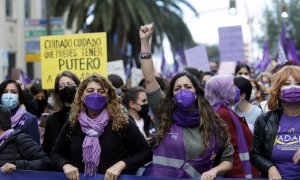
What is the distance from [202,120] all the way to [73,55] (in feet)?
12.7

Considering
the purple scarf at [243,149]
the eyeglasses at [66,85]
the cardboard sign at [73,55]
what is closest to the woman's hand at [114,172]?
the purple scarf at [243,149]

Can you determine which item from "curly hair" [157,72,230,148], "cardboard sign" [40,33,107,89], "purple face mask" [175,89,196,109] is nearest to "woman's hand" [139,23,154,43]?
"curly hair" [157,72,230,148]

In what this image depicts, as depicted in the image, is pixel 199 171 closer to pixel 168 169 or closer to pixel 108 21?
pixel 168 169

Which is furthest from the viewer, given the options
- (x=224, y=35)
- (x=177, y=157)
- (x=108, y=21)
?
(x=108, y=21)

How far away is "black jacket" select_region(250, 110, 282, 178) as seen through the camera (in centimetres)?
464

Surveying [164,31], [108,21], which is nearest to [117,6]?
[108,21]

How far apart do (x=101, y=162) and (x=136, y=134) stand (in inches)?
13.0

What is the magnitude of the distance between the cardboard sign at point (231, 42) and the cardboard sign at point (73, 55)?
4.19 m

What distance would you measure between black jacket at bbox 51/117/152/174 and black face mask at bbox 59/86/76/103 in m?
1.32

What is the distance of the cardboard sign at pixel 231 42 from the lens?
11.9 m

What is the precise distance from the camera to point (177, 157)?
191 inches

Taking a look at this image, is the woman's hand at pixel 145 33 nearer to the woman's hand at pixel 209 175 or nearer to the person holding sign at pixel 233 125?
the person holding sign at pixel 233 125

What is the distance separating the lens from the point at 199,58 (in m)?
12.2

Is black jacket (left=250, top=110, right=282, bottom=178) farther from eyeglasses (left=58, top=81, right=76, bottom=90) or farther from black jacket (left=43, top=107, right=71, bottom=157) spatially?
eyeglasses (left=58, top=81, right=76, bottom=90)
